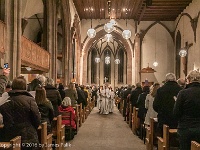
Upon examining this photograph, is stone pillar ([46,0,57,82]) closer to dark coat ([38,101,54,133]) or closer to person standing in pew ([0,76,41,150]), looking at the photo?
dark coat ([38,101,54,133])

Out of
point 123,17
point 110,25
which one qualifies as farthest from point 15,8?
point 123,17

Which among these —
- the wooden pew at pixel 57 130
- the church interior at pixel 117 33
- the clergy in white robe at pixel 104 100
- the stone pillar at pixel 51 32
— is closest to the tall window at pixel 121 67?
A: the church interior at pixel 117 33

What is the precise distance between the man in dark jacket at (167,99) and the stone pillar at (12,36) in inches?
205

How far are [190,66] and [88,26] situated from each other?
9682 millimetres

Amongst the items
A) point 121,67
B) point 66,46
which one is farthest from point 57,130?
point 121,67

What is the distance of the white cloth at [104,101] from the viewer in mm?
17438

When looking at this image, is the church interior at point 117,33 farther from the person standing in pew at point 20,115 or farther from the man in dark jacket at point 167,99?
the person standing in pew at point 20,115

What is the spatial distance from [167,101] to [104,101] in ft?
38.5

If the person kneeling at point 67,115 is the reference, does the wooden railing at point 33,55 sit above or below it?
above

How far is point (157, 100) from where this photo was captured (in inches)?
234

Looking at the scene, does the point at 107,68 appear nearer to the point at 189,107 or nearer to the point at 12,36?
the point at 12,36

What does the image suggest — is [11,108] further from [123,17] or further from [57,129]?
[123,17]

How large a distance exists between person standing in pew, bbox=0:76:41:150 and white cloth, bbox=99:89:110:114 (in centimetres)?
1318

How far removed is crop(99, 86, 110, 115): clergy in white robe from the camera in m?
17.4
